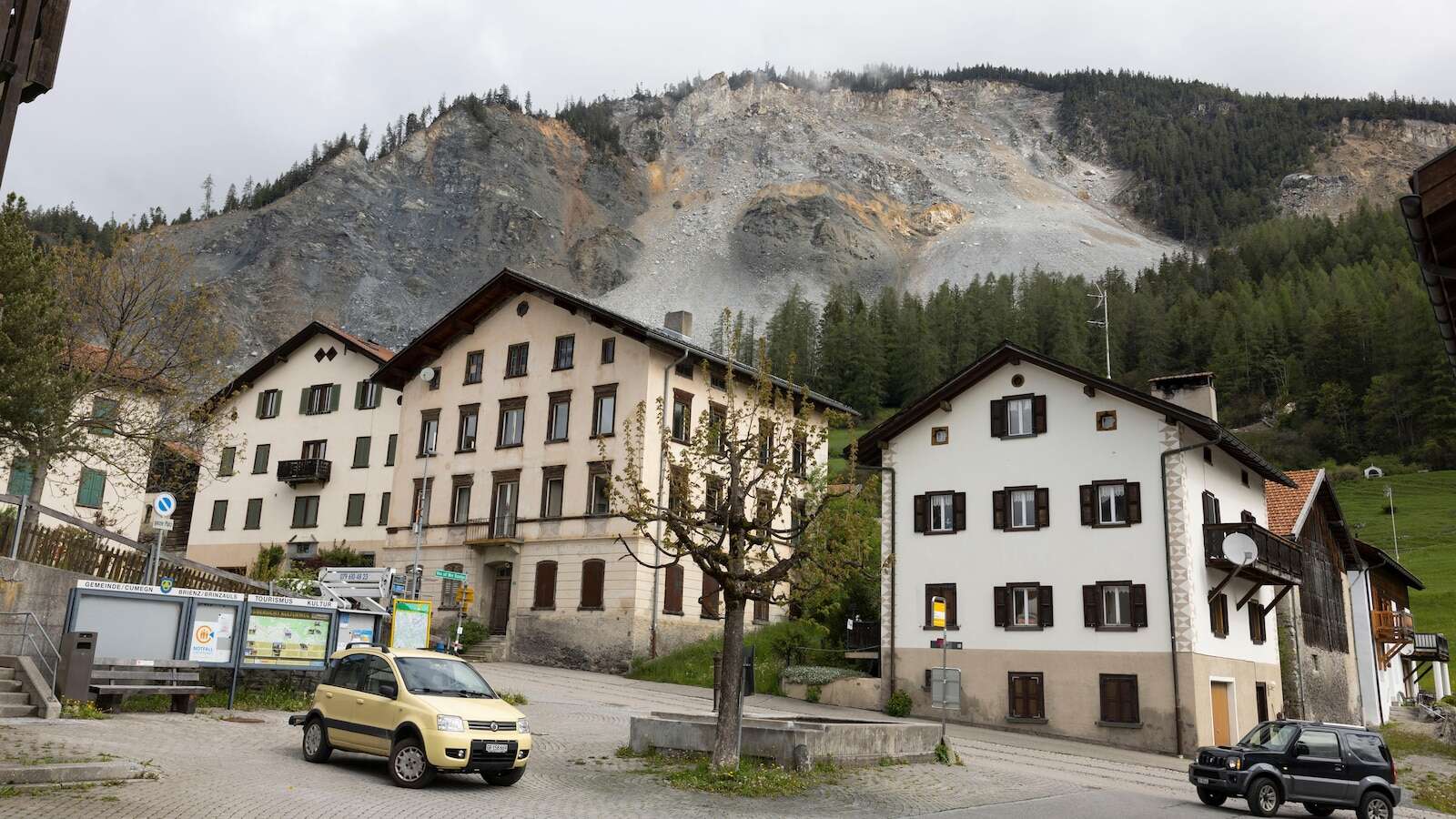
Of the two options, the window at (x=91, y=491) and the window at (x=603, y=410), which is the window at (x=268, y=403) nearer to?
the window at (x=91, y=491)

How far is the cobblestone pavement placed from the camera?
12.5 metres

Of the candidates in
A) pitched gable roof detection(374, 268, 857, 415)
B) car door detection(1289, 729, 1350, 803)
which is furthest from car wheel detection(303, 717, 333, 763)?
pitched gable roof detection(374, 268, 857, 415)

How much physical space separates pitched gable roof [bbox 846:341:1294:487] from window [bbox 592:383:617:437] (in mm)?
10144

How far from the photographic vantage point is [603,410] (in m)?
42.3

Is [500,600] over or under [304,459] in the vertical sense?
under

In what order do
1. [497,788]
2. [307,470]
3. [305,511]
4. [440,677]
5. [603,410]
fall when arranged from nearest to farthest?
1. [497,788]
2. [440,677]
3. [603,410]
4. [307,470]
5. [305,511]

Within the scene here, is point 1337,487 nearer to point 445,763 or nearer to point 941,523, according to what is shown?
point 941,523

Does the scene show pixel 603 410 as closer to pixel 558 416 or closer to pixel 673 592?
pixel 558 416

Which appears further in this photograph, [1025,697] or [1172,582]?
[1025,697]

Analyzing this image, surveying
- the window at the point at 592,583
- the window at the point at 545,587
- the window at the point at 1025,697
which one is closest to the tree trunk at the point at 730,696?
the window at the point at 1025,697

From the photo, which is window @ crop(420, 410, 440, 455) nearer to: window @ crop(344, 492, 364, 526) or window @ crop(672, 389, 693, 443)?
window @ crop(344, 492, 364, 526)

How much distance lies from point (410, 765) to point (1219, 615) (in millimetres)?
24902

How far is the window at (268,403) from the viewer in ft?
181

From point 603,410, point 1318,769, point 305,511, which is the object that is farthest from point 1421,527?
point 305,511
